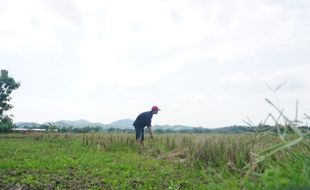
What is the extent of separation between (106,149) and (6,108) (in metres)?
24.3

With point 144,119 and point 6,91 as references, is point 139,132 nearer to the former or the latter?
point 144,119

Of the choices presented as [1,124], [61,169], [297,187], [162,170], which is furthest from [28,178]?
[1,124]

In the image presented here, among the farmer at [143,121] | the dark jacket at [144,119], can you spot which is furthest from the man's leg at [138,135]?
the dark jacket at [144,119]

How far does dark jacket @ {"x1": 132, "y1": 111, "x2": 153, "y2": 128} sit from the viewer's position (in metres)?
16.1

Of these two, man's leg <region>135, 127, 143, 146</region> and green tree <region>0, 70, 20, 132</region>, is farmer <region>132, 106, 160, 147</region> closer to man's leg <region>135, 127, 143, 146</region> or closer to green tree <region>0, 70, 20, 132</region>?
man's leg <region>135, 127, 143, 146</region>

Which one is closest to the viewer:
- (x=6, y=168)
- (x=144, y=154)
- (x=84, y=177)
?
(x=84, y=177)

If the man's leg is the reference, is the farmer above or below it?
above

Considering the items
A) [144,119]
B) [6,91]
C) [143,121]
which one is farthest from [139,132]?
[6,91]

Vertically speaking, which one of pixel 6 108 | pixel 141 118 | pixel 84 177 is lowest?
pixel 84 177

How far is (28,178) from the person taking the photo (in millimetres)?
8297

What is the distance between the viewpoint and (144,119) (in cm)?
1627

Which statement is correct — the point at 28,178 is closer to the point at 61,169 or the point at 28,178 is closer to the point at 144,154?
the point at 61,169

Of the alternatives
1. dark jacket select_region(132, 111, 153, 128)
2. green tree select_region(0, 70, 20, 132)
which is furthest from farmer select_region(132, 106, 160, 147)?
green tree select_region(0, 70, 20, 132)

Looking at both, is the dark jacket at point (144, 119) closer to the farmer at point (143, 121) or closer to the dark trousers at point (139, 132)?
the farmer at point (143, 121)
